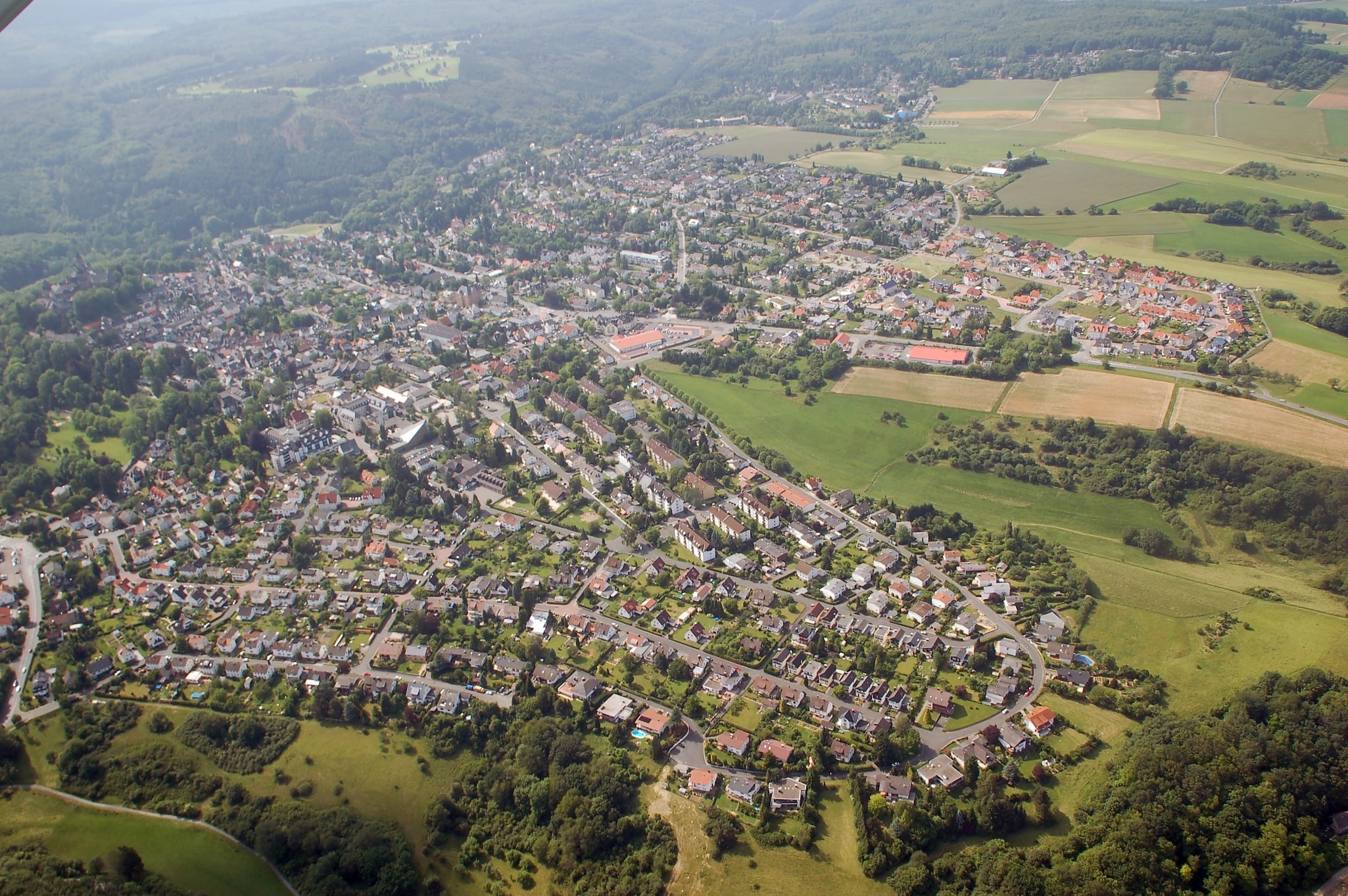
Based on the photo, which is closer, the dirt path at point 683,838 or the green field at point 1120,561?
the dirt path at point 683,838

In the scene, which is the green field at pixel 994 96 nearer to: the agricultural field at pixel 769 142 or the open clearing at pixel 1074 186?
the agricultural field at pixel 769 142

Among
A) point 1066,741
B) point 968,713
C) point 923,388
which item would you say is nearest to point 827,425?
point 923,388

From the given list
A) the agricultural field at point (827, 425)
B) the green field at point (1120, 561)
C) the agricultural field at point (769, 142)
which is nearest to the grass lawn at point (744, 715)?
the green field at point (1120, 561)

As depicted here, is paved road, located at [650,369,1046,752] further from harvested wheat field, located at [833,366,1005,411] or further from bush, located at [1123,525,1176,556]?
harvested wheat field, located at [833,366,1005,411]

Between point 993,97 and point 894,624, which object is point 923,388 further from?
point 993,97

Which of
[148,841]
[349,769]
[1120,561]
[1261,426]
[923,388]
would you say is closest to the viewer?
[148,841]
